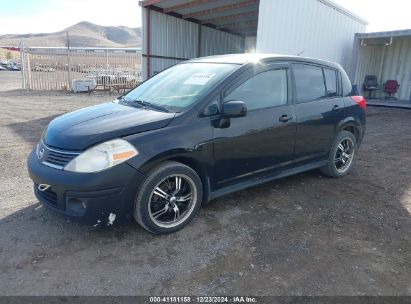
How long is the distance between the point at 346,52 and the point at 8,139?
1295 centimetres

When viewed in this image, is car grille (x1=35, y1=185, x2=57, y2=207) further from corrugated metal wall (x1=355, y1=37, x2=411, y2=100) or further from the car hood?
corrugated metal wall (x1=355, y1=37, x2=411, y2=100)

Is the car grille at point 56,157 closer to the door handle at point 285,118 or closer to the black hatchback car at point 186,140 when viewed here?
the black hatchback car at point 186,140

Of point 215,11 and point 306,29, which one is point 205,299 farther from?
point 215,11

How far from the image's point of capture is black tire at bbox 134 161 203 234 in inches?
122

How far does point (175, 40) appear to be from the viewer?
13.3 m

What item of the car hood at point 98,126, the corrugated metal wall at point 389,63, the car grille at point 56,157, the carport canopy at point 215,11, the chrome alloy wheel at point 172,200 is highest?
the carport canopy at point 215,11

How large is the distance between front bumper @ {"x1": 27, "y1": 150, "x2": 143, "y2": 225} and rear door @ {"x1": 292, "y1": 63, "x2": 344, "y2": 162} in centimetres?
231

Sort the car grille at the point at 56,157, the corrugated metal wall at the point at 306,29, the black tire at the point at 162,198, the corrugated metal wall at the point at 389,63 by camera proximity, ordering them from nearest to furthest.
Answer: the car grille at the point at 56,157 → the black tire at the point at 162,198 → the corrugated metal wall at the point at 306,29 → the corrugated metal wall at the point at 389,63

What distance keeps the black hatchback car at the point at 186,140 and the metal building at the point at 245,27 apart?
200 inches

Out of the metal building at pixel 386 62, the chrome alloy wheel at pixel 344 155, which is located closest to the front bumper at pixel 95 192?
the chrome alloy wheel at pixel 344 155

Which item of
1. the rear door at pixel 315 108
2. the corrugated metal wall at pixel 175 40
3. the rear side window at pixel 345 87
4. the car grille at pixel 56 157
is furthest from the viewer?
the corrugated metal wall at pixel 175 40

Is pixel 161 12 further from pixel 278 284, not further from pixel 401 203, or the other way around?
pixel 278 284

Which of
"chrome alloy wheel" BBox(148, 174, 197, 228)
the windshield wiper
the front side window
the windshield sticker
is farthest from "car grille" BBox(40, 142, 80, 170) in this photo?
A: the front side window

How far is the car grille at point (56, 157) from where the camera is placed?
2.97 meters
